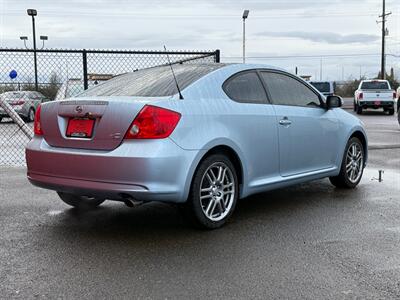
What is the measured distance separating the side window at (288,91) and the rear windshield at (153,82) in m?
0.69

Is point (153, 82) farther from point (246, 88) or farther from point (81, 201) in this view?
point (81, 201)

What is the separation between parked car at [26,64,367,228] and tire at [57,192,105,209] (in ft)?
0.04

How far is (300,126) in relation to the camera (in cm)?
604

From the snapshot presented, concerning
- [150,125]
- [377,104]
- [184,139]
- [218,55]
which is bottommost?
[377,104]

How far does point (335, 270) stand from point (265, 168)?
5.76 ft

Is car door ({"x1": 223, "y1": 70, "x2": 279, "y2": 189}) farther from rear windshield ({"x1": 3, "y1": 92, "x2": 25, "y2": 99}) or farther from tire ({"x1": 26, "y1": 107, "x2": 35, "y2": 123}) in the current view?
tire ({"x1": 26, "y1": 107, "x2": 35, "y2": 123})

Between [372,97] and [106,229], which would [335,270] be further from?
[372,97]

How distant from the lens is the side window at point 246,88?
5391mm

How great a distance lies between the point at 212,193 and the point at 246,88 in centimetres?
123

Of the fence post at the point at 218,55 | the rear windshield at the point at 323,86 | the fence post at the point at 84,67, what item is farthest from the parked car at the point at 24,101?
the rear windshield at the point at 323,86

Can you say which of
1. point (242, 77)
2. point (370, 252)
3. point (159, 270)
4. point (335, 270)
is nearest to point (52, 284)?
point (159, 270)

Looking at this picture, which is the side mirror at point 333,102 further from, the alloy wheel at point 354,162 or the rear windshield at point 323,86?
the rear windshield at point 323,86

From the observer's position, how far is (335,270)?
4.02 m

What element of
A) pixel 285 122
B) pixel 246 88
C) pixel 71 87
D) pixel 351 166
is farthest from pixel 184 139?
pixel 71 87
